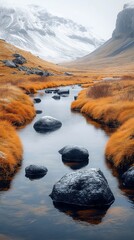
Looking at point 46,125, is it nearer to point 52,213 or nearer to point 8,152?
point 8,152

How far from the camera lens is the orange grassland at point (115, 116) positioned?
69.5 feet

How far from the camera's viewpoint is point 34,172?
19922mm

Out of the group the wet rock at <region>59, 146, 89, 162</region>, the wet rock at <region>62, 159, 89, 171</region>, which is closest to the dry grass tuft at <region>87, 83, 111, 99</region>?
the wet rock at <region>59, 146, 89, 162</region>

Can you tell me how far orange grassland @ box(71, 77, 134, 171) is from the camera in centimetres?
2119

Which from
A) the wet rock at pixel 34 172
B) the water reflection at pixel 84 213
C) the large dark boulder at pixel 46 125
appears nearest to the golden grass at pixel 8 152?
the wet rock at pixel 34 172

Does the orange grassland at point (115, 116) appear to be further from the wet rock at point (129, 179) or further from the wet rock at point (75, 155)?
the wet rock at point (129, 179)

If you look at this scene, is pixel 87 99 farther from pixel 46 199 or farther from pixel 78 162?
pixel 46 199

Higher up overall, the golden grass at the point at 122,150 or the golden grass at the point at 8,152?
the golden grass at the point at 122,150

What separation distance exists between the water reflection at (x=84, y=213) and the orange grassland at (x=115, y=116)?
537cm

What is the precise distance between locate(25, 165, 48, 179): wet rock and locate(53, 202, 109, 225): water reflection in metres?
3.78

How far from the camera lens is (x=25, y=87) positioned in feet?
232

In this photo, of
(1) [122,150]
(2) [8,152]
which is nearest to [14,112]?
(2) [8,152]

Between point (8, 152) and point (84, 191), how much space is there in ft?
23.1

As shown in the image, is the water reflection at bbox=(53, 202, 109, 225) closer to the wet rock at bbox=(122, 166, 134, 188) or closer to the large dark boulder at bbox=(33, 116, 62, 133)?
the wet rock at bbox=(122, 166, 134, 188)
